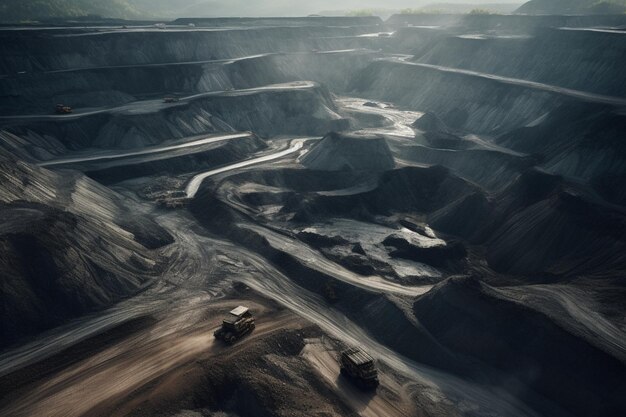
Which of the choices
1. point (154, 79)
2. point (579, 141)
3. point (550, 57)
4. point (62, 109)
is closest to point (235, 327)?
point (579, 141)

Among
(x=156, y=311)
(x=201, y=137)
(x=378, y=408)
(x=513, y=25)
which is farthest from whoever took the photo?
(x=513, y=25)

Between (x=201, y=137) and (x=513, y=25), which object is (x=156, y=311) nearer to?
(x=201, y=137)

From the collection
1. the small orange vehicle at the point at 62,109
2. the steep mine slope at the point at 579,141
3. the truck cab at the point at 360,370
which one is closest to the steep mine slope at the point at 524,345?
the truck cab at the point at 360,370

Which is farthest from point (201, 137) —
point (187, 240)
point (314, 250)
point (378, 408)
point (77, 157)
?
point (378, 408)

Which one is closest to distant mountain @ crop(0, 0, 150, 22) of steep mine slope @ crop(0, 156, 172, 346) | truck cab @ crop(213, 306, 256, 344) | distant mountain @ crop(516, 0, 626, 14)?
steep mine slope @ crop(0, 156, 172, 346)

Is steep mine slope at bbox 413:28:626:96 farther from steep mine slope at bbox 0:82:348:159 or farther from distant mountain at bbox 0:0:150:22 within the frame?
distant mountain at bbox 0:0:150:22

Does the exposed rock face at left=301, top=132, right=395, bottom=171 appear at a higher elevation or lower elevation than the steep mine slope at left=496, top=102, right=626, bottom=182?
higher
